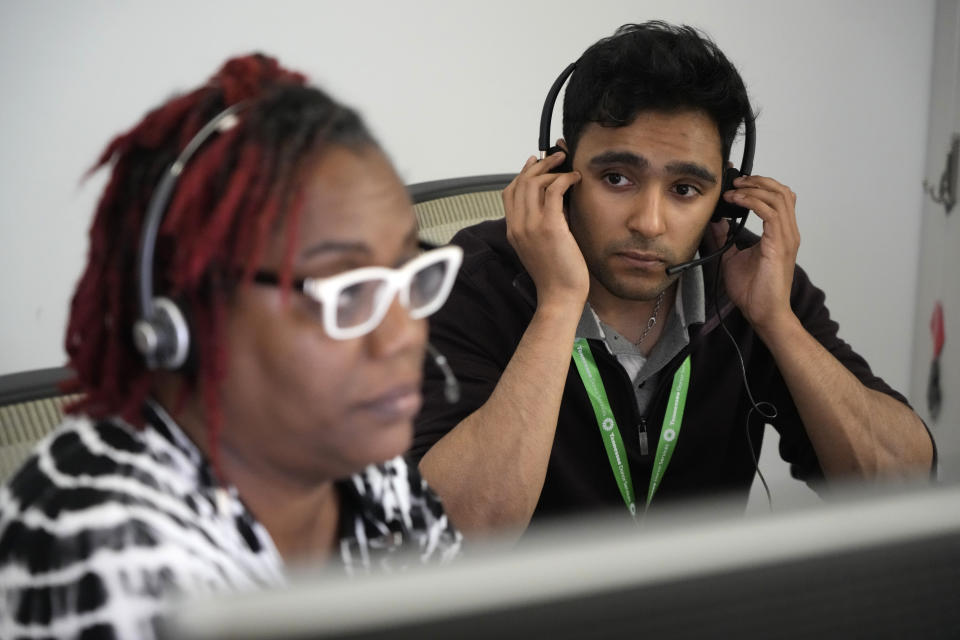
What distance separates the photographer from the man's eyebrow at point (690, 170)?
136 cm

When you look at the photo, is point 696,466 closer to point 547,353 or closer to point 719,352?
point 719,352

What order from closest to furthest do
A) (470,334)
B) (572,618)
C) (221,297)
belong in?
(572,618) → (221,297) → (470,334)

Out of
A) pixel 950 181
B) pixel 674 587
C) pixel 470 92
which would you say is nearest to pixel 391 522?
pixel 674 587

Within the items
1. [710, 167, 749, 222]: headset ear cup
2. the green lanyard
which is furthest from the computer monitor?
[710, 167, 749, 222]: headset ear cup

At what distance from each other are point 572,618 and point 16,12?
1801 mm

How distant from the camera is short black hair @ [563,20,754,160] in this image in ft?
4.53

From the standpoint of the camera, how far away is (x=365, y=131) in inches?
28.9

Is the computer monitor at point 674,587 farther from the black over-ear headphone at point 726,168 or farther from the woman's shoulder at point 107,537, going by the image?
the black over-ear headphone at point 726,168

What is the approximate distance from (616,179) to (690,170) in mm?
104

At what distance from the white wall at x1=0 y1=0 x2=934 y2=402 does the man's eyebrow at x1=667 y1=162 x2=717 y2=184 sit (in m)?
0.46

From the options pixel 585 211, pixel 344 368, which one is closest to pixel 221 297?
pixel 344 368

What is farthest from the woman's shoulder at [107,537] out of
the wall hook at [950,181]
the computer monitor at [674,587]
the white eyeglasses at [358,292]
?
the wall hook at [950,181]

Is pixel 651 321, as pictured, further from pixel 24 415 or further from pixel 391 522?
pixel 24 415

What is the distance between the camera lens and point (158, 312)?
660 millimetres
